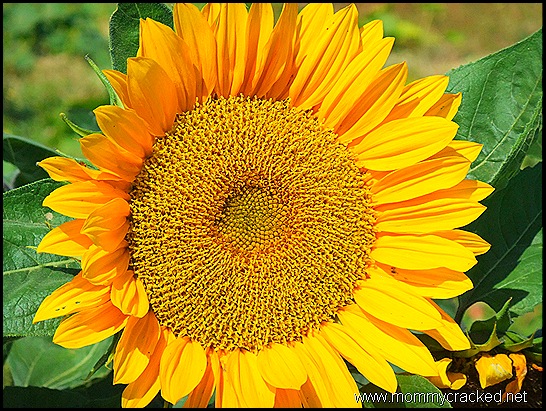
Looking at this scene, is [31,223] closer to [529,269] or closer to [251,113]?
[251,113]

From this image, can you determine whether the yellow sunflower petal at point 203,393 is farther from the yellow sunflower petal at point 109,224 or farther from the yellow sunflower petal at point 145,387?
the yellow sunflower petal at point 109,224

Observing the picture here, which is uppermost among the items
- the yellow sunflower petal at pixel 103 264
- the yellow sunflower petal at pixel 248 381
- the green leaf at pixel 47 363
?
the yellow sunflower petal at pixel 103 264

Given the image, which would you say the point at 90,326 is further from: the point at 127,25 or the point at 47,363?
the point at 47,363

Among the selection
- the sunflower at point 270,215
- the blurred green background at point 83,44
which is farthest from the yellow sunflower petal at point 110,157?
the blurred green background at point 83,44

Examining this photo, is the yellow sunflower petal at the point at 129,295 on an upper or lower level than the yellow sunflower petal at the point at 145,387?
upper

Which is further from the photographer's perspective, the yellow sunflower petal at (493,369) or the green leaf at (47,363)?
the green leaf at (47,363)
